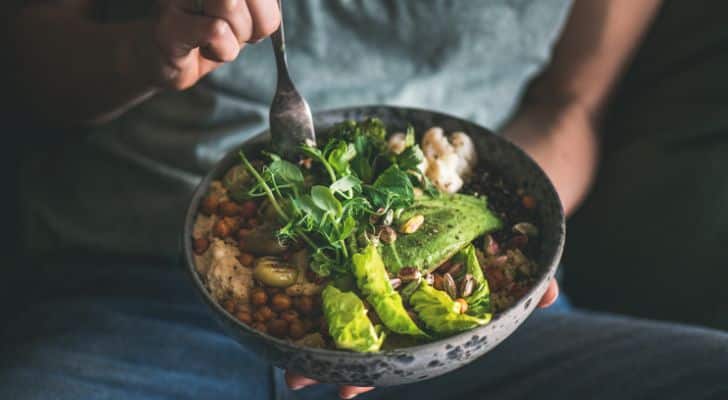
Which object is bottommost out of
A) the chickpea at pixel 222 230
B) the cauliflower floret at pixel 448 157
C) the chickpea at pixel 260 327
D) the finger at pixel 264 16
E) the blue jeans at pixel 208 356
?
the blue jeans at pixel 208 356

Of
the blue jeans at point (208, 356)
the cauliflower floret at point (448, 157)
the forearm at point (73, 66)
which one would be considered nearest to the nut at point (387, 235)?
the cauliflower floret at point (448, 157)

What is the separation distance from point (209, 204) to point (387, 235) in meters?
0.23

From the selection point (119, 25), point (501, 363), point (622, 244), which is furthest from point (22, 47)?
point (622, 244)

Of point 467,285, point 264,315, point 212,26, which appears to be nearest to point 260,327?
point 264,315

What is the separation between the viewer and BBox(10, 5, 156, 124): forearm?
1015 mm

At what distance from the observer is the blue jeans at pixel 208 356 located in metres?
0.89

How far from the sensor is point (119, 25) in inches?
40.4

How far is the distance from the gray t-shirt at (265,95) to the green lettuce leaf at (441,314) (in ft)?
1.64

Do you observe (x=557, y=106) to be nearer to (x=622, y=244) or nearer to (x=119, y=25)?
(x=622, y=244)

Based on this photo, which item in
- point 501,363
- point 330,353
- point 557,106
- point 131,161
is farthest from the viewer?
point 557,106

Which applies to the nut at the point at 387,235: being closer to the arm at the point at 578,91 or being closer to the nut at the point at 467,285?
the nut at the point at 467,285

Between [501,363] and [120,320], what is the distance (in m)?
0.57

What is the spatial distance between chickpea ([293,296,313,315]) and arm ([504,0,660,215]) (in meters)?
0.60

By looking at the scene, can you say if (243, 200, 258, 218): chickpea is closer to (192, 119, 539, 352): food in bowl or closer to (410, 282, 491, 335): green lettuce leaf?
(192, 119, 539, 352): food in bowl
